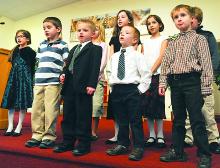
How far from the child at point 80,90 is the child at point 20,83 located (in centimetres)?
86

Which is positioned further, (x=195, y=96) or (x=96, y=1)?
(x=96, y=1)

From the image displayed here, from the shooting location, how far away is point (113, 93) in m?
2.45

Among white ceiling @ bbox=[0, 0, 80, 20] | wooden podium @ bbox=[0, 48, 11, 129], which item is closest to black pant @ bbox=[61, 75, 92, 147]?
wooden podium @ bbox=[0, 48, 11, 129]

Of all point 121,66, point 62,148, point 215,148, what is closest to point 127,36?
point 121,66

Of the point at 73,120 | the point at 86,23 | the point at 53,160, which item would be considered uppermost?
the point at 86,23

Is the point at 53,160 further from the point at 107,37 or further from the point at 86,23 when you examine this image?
the point at 107,37

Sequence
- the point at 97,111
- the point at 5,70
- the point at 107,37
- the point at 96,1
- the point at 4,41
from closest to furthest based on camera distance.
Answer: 1. the point at 97,111
2. the point at 5,70
3. the point at 107,37
4. the point at 96,1
5. the point at 4,41

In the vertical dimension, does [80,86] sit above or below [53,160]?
above

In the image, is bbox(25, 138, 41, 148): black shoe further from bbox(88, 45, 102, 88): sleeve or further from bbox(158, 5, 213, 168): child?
bbox(158, 5, 213, 168): child

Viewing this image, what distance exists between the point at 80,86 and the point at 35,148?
671 mm

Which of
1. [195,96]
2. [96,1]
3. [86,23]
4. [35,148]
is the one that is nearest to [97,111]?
[35,148]

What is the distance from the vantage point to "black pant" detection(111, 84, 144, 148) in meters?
2.28

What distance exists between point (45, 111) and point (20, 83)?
0.74 meters

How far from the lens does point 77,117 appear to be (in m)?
2.41
